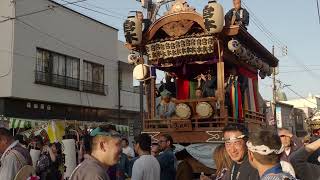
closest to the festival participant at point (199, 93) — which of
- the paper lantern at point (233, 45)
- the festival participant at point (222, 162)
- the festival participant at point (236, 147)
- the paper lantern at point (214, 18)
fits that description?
the paper lantern at point (233, 45)

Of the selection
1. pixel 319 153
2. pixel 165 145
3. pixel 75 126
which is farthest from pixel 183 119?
pixel 75 126

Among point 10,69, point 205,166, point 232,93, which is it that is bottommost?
point 205,166

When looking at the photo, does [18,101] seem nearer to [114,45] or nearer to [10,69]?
[10,69]

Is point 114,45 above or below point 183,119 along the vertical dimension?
above

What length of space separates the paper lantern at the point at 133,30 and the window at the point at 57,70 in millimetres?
13277

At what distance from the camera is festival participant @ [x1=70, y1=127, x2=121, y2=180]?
303 centimetres

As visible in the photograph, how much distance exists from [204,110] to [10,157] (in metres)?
4.82

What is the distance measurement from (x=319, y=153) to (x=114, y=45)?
24.1 metres

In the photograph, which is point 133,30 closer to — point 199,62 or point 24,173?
point 199,62

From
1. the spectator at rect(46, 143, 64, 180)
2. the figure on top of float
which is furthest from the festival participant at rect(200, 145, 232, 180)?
the spectator at rect(46, 143, 64, 180)

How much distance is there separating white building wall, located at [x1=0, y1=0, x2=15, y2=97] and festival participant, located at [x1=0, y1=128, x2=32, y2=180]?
1592 centimetres

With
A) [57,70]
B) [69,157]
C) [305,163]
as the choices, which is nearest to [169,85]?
[69,157]

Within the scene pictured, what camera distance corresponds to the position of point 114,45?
27.8 metres

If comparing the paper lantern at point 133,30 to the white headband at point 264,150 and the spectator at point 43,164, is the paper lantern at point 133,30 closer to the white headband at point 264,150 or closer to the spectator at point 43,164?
the spectator at point 43,164
